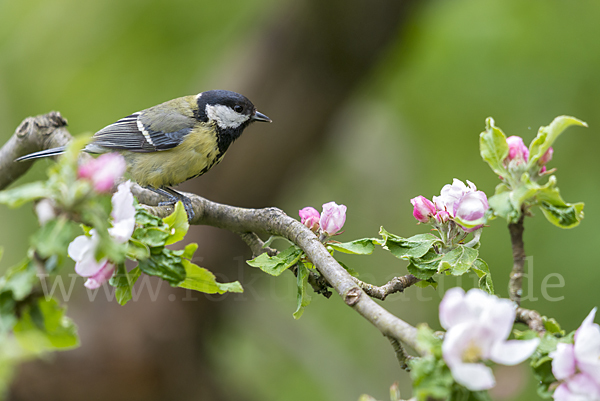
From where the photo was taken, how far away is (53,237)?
0.81 m

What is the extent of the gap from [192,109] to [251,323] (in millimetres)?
2545

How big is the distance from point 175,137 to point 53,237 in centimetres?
204

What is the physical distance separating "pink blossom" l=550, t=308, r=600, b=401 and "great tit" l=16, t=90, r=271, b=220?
1.97 m

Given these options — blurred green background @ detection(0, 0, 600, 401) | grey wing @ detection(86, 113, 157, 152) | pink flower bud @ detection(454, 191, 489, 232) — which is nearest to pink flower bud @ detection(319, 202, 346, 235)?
pink flower bud @ detection(454, 191, 489, 232)

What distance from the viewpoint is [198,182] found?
4.43 m

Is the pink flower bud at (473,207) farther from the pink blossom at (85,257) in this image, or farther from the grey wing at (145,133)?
the grey wing at (145,133)

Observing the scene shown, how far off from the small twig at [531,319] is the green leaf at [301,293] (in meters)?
0.52

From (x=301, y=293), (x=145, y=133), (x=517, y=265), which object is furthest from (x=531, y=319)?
(x=145, y=133)

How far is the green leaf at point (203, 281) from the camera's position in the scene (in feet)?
3.76

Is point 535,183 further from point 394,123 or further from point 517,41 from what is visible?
point 394,123

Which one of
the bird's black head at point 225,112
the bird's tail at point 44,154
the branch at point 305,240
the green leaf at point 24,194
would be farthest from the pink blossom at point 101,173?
the bird's black head at point 225,112

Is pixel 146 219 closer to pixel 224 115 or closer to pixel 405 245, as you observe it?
pixel 405 245

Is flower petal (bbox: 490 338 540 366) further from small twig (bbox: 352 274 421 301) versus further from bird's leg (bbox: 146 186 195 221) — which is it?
bird's leg (bbox: 146 186 195 221)

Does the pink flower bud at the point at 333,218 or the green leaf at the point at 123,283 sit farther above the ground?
the pink flower bud at the point at 333,218
